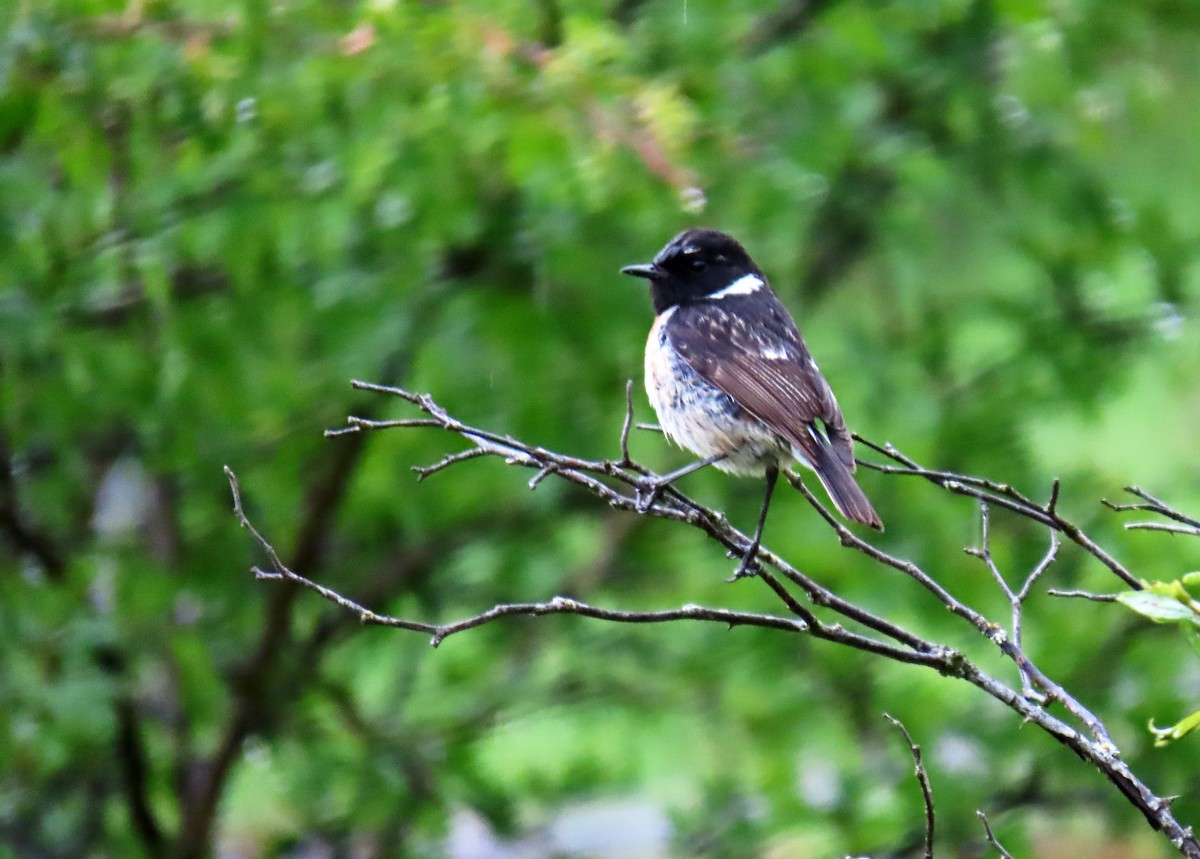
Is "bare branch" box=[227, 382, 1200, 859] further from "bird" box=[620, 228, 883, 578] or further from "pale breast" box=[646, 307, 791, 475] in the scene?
"pale breast" box=[646, 307, 791, 475]

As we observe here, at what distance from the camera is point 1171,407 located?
28.0ft

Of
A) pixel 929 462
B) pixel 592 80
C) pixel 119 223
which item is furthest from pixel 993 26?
pixel 119 223

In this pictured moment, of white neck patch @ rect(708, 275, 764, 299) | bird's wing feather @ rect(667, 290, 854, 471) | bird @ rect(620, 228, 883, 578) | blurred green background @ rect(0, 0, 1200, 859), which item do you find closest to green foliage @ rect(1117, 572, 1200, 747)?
bird @ rect(620, 228, 883, 578)

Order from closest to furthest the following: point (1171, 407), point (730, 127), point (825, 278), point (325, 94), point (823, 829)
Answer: point (325, 94)
point (730, 127)
point (823, 829)
point (825, 278)
point (1171, 407)

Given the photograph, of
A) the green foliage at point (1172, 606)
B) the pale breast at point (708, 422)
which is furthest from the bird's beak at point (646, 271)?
the green foliage at point (1172, 606)

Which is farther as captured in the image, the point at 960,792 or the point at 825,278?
the point at 825,278

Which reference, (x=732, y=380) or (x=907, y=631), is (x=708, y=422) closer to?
(x=732, y=380)

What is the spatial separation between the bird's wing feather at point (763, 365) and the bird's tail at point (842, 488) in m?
0.02

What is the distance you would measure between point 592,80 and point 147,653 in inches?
101

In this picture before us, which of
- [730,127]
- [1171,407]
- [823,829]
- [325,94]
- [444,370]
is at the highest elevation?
[325,94]

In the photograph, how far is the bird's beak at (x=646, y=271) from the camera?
471 cm

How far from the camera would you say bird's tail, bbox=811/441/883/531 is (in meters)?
3.67

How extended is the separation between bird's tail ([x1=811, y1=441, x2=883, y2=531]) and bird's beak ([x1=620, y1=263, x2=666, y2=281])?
3.13ft

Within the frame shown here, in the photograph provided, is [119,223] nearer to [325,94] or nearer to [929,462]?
[325,94]
